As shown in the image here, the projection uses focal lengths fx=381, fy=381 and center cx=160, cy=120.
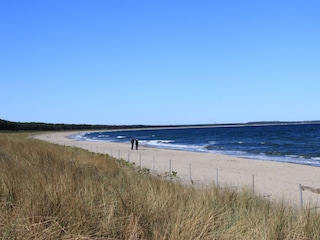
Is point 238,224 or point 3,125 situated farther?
point 3,125

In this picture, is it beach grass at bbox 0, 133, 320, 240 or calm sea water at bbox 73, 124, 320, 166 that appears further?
calm sea water at bbox 73, 124, 320, 166

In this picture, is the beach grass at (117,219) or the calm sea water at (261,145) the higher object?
the beach grass at (117,219)

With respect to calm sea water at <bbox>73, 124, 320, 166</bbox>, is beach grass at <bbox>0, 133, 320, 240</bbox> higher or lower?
higher

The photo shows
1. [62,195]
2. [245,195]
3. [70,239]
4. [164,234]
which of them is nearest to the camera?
[70,239]

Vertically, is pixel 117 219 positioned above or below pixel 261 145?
above

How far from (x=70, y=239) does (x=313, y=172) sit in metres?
23.2

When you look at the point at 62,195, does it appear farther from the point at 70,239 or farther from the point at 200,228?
the point at 200,228

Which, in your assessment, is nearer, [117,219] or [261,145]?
[117,219]

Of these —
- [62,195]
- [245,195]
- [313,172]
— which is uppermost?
[62,195]

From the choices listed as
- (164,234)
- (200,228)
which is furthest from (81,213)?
(200,228)

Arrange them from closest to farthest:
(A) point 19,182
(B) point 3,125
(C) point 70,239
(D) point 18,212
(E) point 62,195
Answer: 1. (C) point 70,239
2. (D) point 18,212
3. (E) point 62,195
4. (A) point 19,182
5. (B) point 3,125

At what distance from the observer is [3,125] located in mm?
138625

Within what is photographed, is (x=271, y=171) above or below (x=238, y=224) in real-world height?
below

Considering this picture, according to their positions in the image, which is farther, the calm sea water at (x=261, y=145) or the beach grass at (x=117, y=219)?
the calm sea water at (x=261, y=145)
